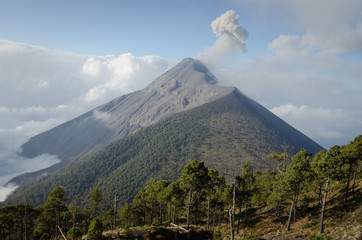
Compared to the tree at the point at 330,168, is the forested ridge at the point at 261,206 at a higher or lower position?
lower

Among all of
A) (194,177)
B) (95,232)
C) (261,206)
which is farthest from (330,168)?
(95,232)

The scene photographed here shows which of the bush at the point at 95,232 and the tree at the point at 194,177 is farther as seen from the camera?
the tree at the point at 194,177

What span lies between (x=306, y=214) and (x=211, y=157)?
158080 mm

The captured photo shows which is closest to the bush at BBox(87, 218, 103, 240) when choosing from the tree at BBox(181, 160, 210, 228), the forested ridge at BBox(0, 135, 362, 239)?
the forested ridge at BBox(0, 135, 362, 239)

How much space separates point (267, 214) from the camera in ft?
163

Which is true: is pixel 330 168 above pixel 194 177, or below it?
above

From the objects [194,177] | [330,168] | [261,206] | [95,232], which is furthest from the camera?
[261,206]

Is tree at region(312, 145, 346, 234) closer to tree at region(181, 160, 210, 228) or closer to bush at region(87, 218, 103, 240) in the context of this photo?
tree at region(181, 160, 210, 228)

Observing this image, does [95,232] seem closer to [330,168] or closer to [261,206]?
[330,168]

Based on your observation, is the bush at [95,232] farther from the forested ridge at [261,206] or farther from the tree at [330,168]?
the tree at [330,168]

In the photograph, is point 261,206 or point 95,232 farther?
point 261,206

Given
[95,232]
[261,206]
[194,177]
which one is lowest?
[261,206]

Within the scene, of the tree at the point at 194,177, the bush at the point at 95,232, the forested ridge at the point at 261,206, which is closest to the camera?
the bush at the point at 95,232

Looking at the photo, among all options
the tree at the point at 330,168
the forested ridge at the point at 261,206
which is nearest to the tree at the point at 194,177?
the forested ridge at the point at 261,206
